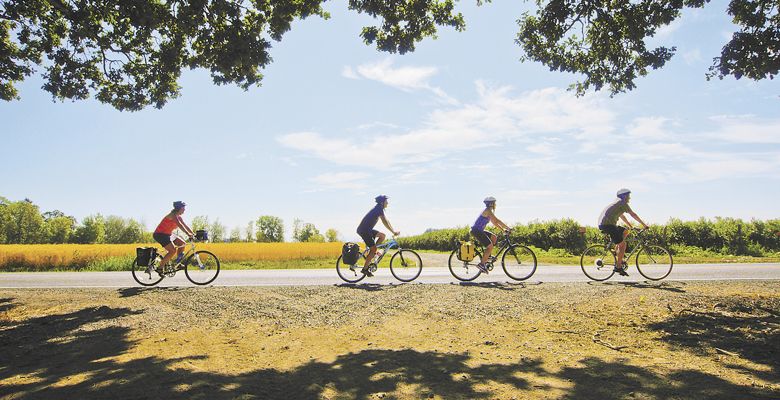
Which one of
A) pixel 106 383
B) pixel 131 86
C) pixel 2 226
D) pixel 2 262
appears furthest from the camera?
pixel 2 226

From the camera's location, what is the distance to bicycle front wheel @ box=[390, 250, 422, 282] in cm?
1140

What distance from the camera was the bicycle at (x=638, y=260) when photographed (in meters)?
11.3

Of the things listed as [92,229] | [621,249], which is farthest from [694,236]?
[92,229]

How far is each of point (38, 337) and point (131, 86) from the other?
31.6 feet

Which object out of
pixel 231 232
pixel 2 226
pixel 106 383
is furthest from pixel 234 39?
pixel 2 226

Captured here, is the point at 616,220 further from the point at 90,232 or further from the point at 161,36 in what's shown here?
the point at 90,232

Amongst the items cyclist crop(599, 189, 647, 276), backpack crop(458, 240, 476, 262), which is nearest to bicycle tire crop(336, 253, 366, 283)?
backpack crop(458, 240, 476, 262)

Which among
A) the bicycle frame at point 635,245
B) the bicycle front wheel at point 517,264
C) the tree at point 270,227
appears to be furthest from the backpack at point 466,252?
the tree at point 270,227

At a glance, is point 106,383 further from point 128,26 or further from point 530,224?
point 530,224

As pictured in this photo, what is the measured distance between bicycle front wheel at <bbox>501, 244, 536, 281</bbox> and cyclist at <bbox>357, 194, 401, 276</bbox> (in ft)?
9.88

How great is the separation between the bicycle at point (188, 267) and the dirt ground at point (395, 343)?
1.69 metres

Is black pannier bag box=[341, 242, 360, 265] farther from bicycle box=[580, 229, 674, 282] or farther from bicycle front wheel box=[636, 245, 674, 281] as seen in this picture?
bicycle front wheel box=[636, 245, 674, 281]

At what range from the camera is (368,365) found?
482cm

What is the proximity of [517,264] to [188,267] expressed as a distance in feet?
28.6
